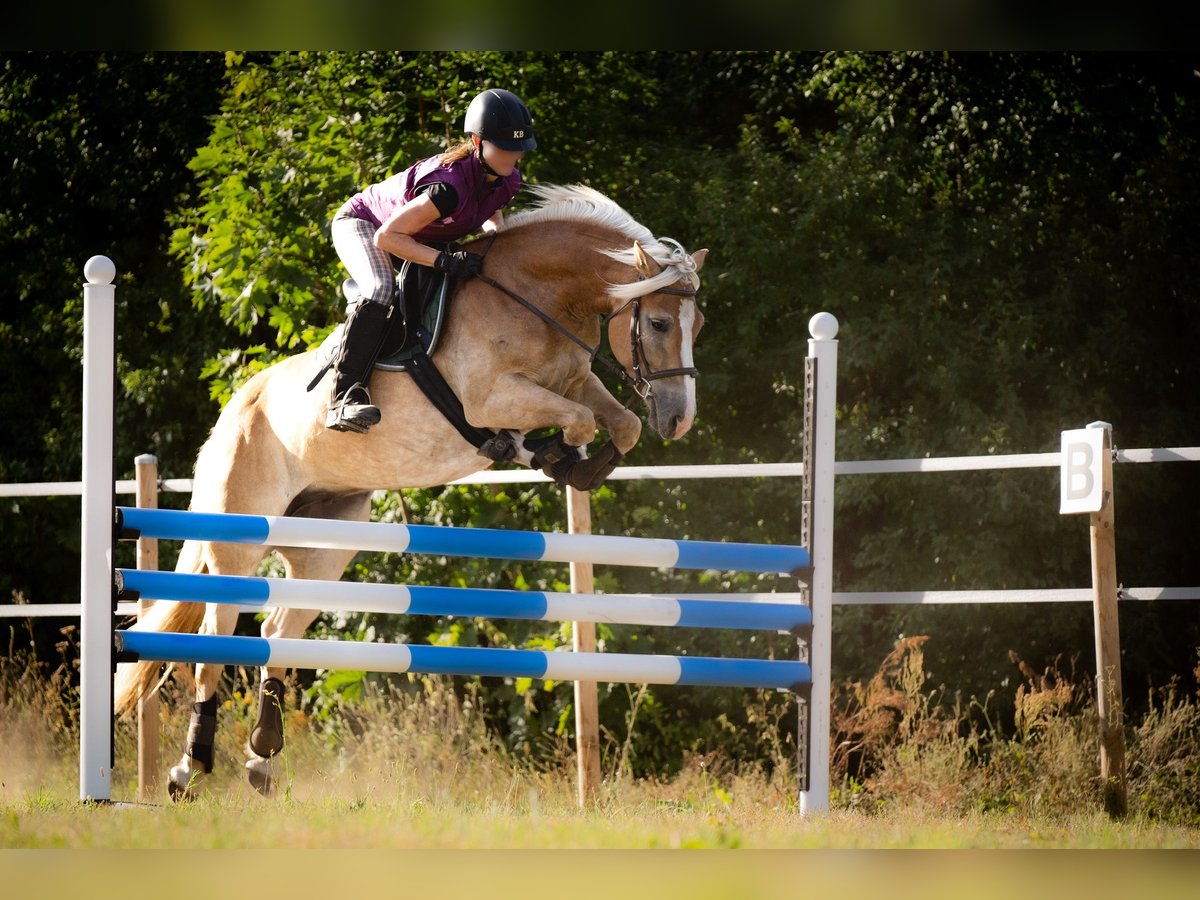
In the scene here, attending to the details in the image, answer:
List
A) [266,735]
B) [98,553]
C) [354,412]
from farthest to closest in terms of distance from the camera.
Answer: [266,735]
[354,412]
[98,553]

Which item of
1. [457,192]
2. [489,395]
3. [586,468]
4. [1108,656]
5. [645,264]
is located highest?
[457,192]

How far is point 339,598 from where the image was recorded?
3746mm

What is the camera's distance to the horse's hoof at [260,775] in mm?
4625

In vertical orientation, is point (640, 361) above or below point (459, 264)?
below

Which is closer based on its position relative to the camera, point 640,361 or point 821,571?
point 640,361

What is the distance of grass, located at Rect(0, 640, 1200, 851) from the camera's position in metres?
3.04

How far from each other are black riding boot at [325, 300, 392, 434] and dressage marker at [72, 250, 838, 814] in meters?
0.43

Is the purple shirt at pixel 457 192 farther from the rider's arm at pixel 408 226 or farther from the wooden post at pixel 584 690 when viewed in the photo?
the wooden post at pixel 584 690

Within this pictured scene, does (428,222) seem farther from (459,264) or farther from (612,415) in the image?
(612,415)

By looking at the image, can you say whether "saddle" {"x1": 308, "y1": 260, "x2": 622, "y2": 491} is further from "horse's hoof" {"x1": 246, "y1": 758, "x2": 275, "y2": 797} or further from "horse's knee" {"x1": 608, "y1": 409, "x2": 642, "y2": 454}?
→ "horse's hoof" {"x1": 246, "y1": 758, "x2": 275, "y2": 797}

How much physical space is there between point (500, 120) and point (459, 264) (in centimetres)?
44

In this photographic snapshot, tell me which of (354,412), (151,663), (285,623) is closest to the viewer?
(354,412)

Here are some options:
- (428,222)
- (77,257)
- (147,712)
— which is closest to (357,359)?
(428,222)
